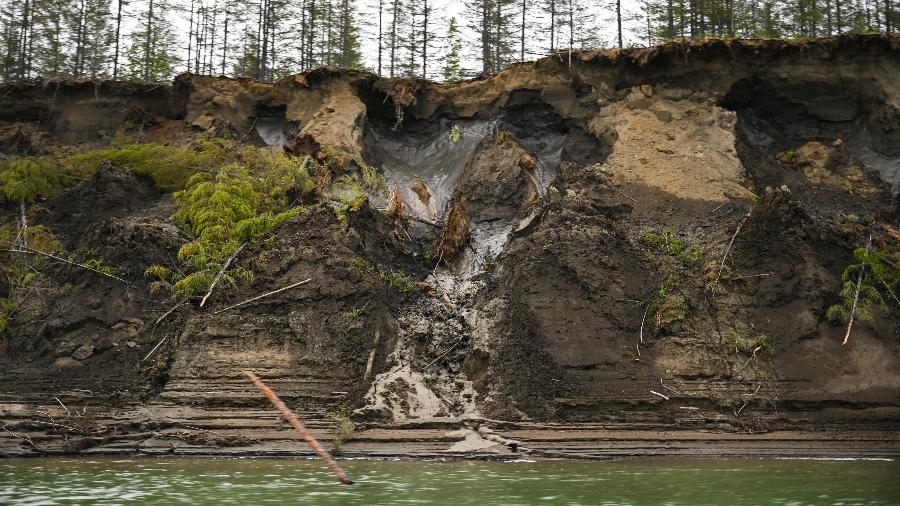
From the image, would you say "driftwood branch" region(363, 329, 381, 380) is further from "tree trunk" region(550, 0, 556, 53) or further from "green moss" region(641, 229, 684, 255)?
"tree trunk" region(550, 0, 556, 53)

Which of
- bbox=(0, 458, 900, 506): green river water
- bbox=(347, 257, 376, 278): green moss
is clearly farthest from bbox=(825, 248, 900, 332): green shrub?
bbox=(347, 257, 376, 278): green moss

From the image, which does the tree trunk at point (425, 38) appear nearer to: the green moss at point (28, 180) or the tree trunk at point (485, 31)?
the tree trunk at point (485, 31)

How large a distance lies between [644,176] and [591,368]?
26.7 ft

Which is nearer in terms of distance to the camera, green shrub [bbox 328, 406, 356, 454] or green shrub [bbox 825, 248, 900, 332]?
green shrub [bbox 328, 406, 356, 454]

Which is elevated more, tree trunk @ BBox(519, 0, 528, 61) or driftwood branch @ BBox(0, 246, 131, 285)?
tree trunk @ BBox(519, 0, 528, 61)

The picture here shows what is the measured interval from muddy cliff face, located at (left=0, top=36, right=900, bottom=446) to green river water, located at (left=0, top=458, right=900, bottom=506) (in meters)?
2.04

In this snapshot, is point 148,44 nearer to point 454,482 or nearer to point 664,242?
point 664,242

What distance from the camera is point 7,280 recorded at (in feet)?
52.7

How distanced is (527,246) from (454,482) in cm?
843

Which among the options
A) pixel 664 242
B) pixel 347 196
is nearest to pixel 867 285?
pixel 664 242

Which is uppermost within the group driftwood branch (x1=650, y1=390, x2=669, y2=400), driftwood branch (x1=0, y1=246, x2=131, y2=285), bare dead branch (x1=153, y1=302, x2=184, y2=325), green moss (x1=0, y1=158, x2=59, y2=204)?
green moss (x1=0, y1=158, x2=59, y2=204)

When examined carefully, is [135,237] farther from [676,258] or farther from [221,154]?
[676,258]

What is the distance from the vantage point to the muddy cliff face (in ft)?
44.5

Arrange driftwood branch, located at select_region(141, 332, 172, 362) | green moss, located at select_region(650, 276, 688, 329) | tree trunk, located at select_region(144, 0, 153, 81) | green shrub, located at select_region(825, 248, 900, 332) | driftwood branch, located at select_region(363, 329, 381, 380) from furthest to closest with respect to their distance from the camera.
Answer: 1. tree trunk, located at select_region(144, 0, 153, 81)
2. green moss, located at select_region(650, 276, 688, 329)
3. green shrub, located at select_region(825, 248, 900, 332)
4. driftwood branch, located at select_region(141, 332, 172, 362)
5. driftwood branch, located at select_region(363, 329, 381, 380)
